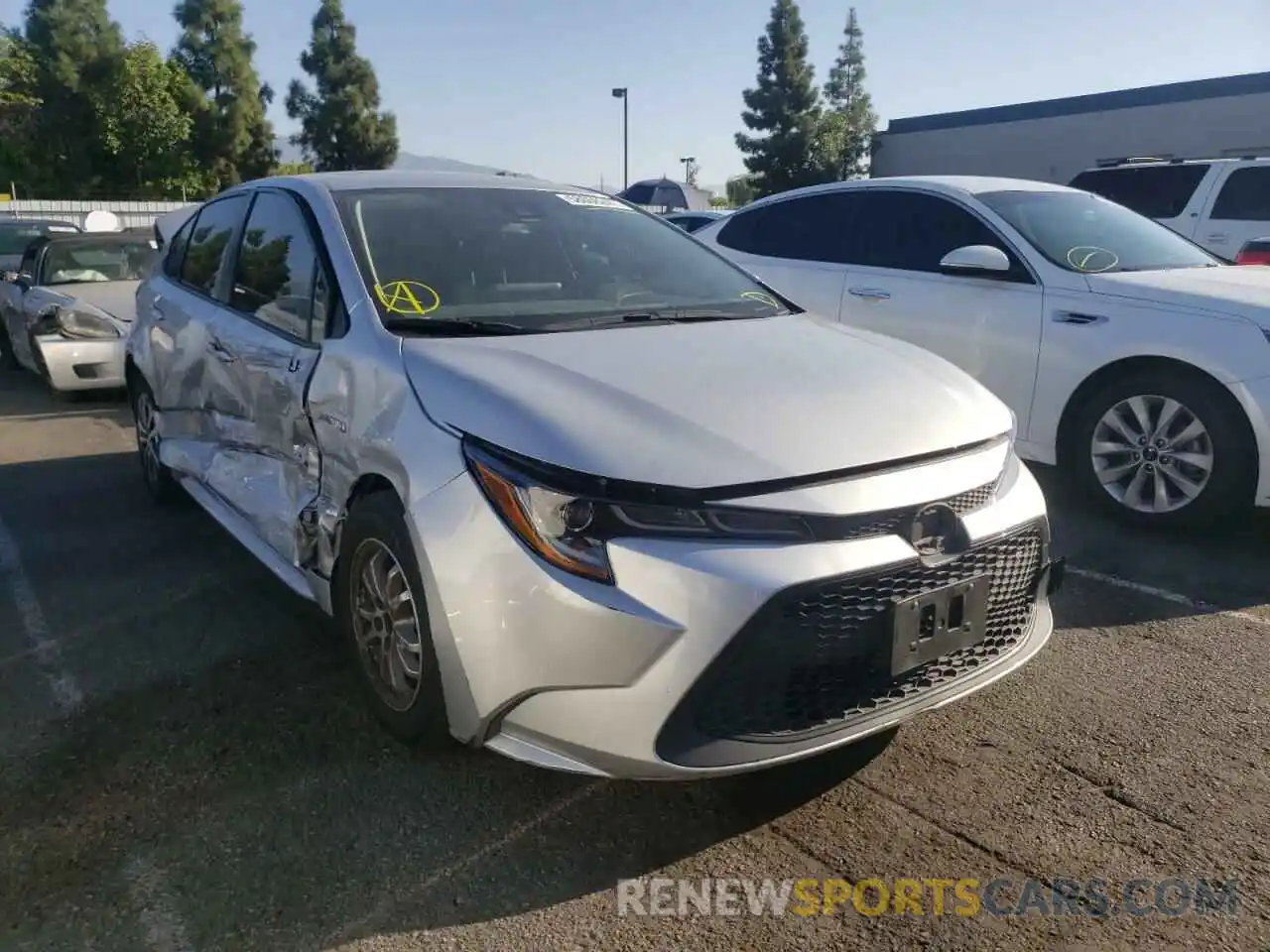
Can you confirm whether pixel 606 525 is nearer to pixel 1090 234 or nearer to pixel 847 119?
pixel 1090 234

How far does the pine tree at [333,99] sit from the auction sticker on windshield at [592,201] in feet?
160

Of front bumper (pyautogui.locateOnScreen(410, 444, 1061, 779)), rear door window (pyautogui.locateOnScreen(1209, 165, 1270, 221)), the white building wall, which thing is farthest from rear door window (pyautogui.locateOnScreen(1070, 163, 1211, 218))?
the white building wall

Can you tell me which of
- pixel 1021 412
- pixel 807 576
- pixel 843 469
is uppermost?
pixel 843 469

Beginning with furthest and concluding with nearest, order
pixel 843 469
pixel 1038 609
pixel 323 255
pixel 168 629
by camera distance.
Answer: pixel 168 629 → pixel 323 255 → pixel 1038 609 → pixel 843 469

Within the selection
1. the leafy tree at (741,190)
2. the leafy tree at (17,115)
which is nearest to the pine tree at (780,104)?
the leafy tree at (741,190)

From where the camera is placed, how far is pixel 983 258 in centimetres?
519

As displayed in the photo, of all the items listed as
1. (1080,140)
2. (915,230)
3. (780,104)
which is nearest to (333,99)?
(780,104)

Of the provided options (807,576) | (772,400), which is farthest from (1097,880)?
(772,400)

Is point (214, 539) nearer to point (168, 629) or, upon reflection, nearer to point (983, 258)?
point (168, 629)

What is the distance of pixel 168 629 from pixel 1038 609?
299cm

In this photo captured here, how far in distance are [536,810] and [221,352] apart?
230 centimetres

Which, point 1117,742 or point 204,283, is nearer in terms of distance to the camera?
point 1117,742

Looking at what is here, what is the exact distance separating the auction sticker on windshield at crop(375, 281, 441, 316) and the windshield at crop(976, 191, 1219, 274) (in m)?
3.49

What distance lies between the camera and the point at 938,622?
2410 mm
